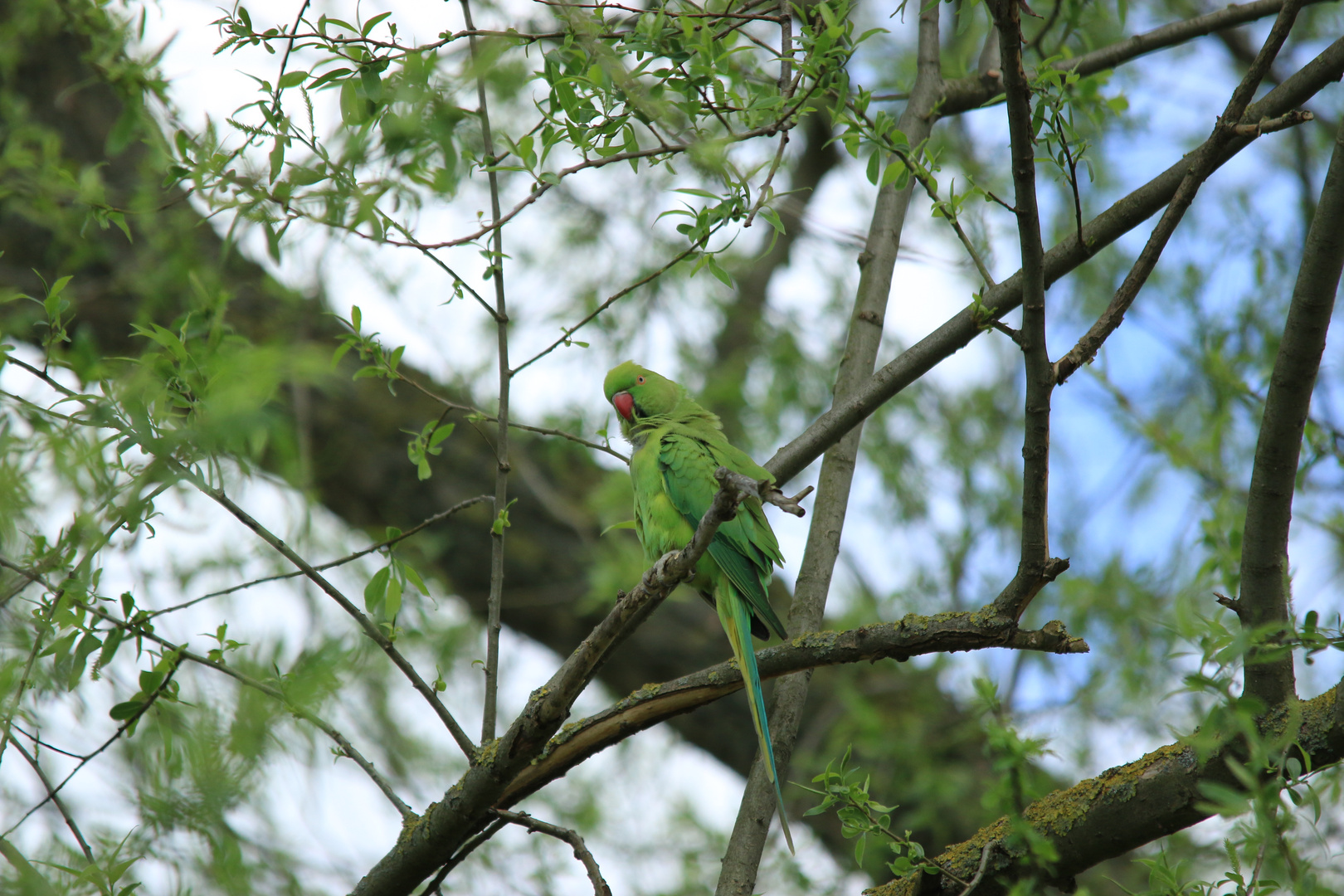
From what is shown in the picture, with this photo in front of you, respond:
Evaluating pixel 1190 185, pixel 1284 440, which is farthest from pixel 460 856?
pixel 1190 185

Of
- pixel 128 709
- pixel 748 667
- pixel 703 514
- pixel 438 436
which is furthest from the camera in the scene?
pixel 703 514

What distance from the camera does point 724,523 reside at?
3439 millimetres

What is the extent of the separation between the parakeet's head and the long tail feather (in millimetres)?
1109

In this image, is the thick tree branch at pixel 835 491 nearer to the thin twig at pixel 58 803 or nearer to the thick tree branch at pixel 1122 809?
the thick tree branch at pixel 1122 809

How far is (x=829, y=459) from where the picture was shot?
351cm

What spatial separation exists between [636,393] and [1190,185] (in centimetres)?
260

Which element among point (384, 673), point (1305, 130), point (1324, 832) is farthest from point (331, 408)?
point (1305, 130)

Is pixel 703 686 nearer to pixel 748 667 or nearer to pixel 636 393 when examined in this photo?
pixel 748 667

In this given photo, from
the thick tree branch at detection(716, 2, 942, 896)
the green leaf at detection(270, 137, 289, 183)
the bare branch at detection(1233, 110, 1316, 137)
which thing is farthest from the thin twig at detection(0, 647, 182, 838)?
the bare branch at detection(1233, 110, 1316, 137)

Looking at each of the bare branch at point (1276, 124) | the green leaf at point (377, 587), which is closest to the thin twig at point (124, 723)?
the green leaf at point (377, 587)

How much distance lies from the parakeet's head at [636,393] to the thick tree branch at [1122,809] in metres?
2.37

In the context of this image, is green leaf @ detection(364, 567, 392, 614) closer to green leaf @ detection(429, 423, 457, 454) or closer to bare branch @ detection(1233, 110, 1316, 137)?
green leaf @ detection(429, 423, 457, 454)

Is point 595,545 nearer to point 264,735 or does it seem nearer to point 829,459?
point 829,459

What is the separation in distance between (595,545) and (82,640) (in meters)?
3.78
